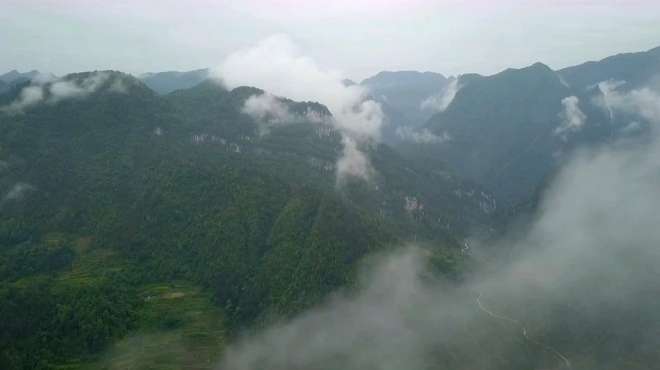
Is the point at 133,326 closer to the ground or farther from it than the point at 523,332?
farther from it

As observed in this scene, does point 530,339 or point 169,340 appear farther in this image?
point 530,339

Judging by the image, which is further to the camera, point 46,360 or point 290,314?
point 290,314

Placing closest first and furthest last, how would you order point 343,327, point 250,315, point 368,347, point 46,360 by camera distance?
point 46,360
point 368,347
point 343,327
point 250,315

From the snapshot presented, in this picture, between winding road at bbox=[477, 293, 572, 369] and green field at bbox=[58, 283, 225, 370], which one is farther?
winding road at bbox=[477, 293, 572, 369]

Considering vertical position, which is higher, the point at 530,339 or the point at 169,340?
the point at 169,340

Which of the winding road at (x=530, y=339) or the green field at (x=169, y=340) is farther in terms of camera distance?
the winding road at (x=530, y=339)

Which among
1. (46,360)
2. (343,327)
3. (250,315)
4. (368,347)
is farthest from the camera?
(250,315)

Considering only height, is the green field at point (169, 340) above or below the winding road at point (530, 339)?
above

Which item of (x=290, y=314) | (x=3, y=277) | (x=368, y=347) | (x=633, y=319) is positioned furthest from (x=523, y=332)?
(x=3, y=277)

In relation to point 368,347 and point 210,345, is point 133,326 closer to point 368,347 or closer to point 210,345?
point 210,345

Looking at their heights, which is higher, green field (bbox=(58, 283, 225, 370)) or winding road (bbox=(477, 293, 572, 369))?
green field (bbox=(58, 283, 225, 370))
